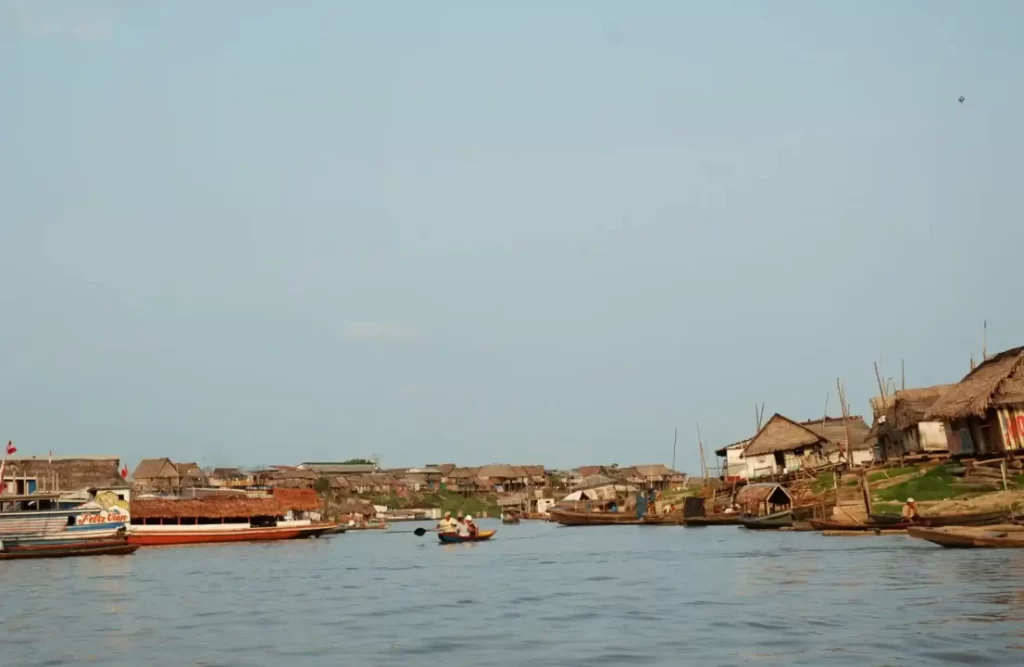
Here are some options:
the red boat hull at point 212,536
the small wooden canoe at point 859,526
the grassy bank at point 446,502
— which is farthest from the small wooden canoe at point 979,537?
the grassy bank at point 446,502

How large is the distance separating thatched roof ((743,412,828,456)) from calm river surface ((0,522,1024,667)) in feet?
106

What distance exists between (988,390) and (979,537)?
59.2 feet

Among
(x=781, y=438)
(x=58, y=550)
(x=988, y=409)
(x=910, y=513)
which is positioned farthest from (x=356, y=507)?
(x=910, y=513)

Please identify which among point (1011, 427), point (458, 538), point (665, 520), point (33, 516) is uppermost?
point (33, 516)

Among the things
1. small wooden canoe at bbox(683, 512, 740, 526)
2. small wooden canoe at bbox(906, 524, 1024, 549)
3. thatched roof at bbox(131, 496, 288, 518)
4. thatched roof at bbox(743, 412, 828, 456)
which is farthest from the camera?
thatched roof at bbox(743, 412, 828, 456)

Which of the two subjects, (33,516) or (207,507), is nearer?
(33,516)

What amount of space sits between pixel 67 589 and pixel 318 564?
48.0 ft

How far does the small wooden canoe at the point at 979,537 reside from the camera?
29.8m

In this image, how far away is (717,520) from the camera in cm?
6769

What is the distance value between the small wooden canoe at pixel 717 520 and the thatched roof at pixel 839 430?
393 inches

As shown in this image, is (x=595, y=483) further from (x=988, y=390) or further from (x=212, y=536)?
(x=988, y=390)

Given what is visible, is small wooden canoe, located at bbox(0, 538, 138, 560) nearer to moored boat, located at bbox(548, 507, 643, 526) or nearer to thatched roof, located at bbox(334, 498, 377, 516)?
moored boat, located at bbox(548, 507, 643, 526)

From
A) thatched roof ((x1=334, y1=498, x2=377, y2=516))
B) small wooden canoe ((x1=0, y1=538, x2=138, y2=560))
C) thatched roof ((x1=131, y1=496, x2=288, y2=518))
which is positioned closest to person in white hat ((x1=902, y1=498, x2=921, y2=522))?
small wooden canoe ((x1=0, y1=538, x2=138, y2=560))

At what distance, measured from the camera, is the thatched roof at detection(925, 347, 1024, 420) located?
46094 mm
